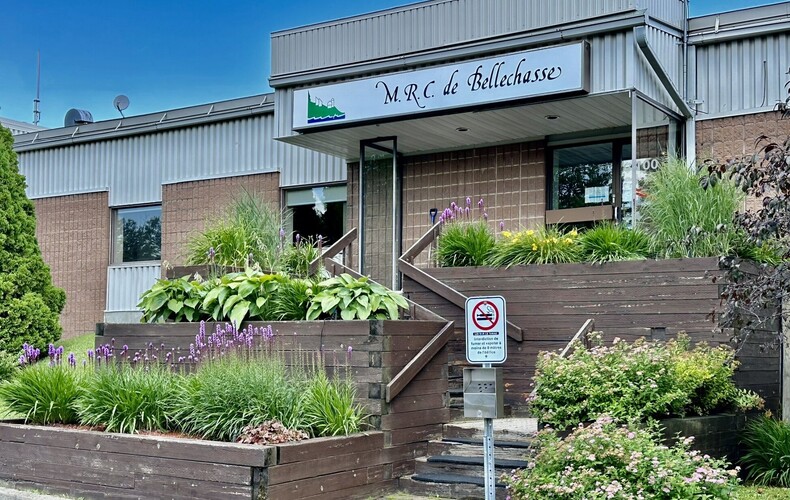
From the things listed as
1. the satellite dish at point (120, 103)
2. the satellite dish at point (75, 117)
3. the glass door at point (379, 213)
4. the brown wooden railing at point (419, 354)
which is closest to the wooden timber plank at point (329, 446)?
the brown wooden railing at point (419, 354)

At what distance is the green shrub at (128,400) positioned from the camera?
32.5 feet

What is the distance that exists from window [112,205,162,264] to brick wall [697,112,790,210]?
1173cm

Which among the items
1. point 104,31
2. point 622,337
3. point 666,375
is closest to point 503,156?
point 622,337

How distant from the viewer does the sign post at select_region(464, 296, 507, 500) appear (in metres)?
7.51

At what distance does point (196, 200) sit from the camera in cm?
2023

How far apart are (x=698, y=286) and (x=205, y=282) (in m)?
5.97

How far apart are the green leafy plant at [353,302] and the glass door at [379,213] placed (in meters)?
5.18

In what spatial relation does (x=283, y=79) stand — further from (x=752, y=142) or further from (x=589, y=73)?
(x=752, y=142)

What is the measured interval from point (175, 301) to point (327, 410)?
317 centimetres

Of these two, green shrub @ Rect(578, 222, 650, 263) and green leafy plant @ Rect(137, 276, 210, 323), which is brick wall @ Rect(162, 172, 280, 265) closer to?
green leafy plant @ Rect(137, 276, 210, 323)

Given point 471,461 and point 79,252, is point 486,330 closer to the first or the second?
point 471,461

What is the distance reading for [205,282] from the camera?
12.2 m

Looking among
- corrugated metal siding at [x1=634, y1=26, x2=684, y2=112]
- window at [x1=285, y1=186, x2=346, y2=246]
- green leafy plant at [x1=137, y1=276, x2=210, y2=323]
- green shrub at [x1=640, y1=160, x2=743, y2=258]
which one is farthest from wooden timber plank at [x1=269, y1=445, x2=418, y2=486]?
window at [x1=285, y1=186, x2=346, y2=246]

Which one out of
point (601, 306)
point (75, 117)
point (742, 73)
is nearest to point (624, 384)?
point (601, 306)
